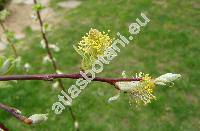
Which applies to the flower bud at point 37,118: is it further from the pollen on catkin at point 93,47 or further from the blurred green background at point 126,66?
the blurred green background at point 126,66

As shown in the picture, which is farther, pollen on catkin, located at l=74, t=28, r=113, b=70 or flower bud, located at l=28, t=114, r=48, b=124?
pollen on catkin, located at l=74, t=28, r=113, b=70

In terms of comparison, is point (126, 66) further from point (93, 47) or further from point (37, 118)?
point (37, 118)

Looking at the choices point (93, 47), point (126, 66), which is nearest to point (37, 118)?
point (93, 47)

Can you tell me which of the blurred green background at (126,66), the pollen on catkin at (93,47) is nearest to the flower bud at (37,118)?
the pollen on catkin at (93,47)

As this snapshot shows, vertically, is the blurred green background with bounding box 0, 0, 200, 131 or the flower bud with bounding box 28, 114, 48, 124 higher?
the flower bud with bounding box 28, 114, 48, 124

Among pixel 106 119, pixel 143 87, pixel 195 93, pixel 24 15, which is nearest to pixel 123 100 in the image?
pixel 106 119

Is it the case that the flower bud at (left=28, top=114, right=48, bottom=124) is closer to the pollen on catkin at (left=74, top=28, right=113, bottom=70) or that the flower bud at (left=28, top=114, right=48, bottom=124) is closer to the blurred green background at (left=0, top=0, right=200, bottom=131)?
the pollen on catkin at (left=74, top=28, right=113, bottom=70)

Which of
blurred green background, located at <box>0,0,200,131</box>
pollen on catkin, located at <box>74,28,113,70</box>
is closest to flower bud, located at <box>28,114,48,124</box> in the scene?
pollen on catkin, located at <box>74,28,113,70</box>

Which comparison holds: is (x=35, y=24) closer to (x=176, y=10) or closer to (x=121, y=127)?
(x=176, y=10)

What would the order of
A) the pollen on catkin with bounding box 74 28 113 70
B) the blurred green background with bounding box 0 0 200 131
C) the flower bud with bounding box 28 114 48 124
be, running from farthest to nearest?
1. the blurred green background with bounding box 0 0 200 131
2. the pollen on catkin with bounding box 74 28 113 70
3. the flower bud with bounding box 28 114 48 124
